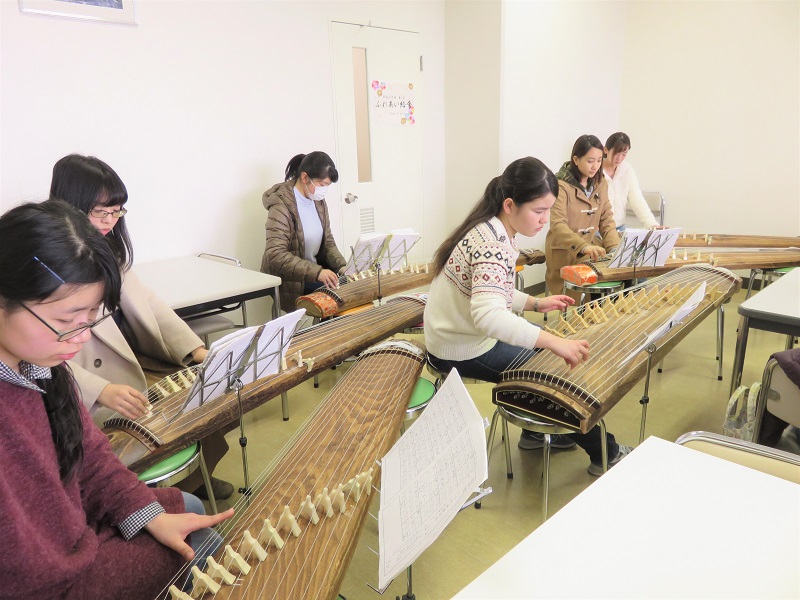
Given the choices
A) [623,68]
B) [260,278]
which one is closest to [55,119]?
[260,278]

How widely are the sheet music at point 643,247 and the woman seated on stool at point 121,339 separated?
208cm

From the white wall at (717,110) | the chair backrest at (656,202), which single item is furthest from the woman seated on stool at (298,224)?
the white wall at (717,110)

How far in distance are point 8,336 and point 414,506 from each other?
2.28 ft

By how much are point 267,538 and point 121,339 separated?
0.97 m

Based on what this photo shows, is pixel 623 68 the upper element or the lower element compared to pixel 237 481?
upper

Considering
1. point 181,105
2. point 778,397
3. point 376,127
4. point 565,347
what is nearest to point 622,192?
point 376,127

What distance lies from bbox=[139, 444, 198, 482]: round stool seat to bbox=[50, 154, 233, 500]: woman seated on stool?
0.48 feet

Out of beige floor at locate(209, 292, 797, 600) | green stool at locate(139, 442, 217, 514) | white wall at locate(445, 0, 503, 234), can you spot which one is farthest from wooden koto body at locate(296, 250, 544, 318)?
white wall at locate(445, 0, 503, 234)

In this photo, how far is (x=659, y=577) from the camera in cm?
85

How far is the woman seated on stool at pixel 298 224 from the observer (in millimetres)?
3092

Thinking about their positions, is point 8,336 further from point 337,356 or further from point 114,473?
point 337,356

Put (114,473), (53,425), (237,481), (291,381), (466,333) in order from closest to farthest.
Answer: (53,425)
(114,473)
(291,381)
(466,333)
(237,481)

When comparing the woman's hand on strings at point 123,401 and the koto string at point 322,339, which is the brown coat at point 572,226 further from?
the woman's hand on strings at point 123,401

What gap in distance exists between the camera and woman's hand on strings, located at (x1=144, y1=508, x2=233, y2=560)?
1131 millimetres
